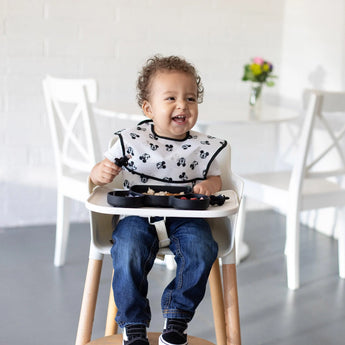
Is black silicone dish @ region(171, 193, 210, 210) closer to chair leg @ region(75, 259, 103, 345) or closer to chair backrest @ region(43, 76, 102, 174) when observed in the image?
chair leg @ region(75, 259, 103, 345)

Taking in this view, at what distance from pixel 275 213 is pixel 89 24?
62.3 inches

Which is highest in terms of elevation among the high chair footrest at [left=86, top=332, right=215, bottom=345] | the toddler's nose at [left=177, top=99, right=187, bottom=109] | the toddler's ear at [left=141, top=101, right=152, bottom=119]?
the toddler's nose at [left=177, top=99, right=187, bottom=109]

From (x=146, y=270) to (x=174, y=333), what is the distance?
16 centimetres

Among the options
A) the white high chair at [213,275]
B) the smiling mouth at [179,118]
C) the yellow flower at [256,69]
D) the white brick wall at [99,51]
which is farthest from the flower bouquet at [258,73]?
the smiling mouth at [179,118]

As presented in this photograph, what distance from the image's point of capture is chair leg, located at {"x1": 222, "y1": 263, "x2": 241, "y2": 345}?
5.02ft

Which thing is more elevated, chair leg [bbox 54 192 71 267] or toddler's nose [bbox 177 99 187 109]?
toddler's nose [bbox 177 99 187 109]

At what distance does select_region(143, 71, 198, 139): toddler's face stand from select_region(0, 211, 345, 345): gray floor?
81 cm

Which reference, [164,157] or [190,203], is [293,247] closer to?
[164,157]

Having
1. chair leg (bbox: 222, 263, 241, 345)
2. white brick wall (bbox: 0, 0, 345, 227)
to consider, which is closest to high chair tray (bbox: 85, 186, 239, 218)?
chair leg (bbox: 222, 263, 241, 345)

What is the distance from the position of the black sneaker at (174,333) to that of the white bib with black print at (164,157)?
1.20 feet

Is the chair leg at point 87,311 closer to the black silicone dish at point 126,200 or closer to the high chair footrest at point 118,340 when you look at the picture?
the high chair footrest at point 118,340

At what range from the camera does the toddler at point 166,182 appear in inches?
53.9

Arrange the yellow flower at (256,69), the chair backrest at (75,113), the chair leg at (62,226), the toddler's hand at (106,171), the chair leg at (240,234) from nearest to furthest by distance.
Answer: the toddler's hand at (106,171) → the chair backrest at (75,113) → the chair leg at (62,226) → the chair leg at (240,234) → the yellow flower at (256,69)

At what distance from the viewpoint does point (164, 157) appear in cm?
153
